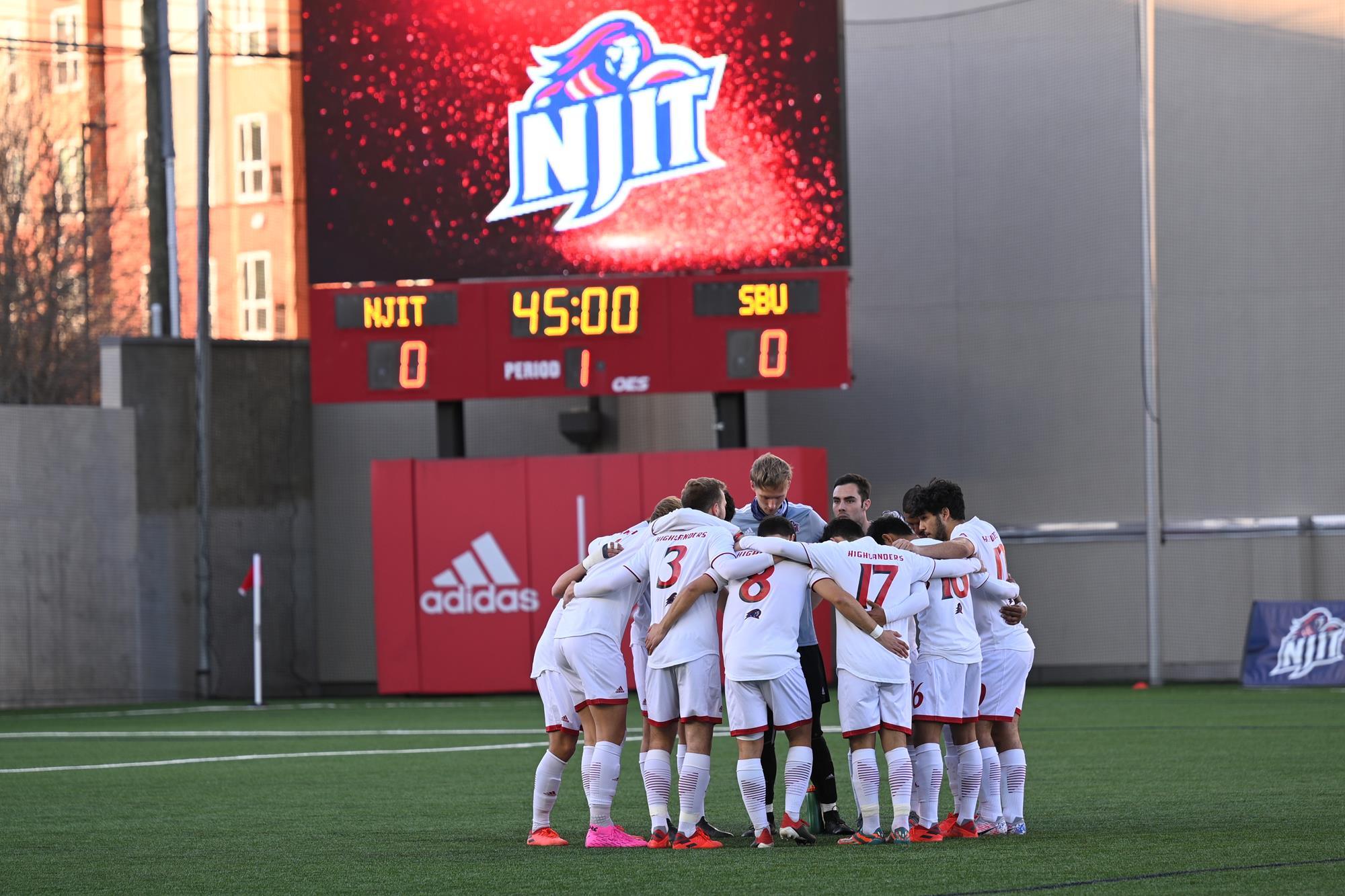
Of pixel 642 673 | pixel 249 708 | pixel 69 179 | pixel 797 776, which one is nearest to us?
pixel 797 776

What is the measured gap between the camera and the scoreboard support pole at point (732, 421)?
786 inches

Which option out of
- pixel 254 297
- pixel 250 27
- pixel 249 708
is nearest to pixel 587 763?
pixel 249 708

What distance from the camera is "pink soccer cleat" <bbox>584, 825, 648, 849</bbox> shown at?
8352mm

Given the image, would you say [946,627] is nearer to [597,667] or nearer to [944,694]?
[944,694]

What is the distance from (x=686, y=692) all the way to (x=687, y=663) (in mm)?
130

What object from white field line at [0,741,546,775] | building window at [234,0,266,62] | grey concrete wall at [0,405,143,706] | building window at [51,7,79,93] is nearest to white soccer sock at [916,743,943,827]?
white field line at [0,741,546,775]

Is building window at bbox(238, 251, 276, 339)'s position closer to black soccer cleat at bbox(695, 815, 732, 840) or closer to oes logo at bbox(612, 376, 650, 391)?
oes logo at bbox(612, 376, 650, 391)

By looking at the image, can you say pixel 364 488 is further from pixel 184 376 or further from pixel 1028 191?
pixel 1028 191

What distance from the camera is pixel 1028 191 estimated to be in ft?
75.4

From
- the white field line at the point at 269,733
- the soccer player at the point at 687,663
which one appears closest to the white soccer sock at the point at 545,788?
the soccer player at the point at 687,663

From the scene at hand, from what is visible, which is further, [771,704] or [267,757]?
[267,757]

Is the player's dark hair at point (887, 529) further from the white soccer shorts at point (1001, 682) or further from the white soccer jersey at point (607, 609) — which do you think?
the white soccer jersey at point (607, 609)

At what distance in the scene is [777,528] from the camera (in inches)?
322

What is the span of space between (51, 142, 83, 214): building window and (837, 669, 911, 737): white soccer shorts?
2788cm
